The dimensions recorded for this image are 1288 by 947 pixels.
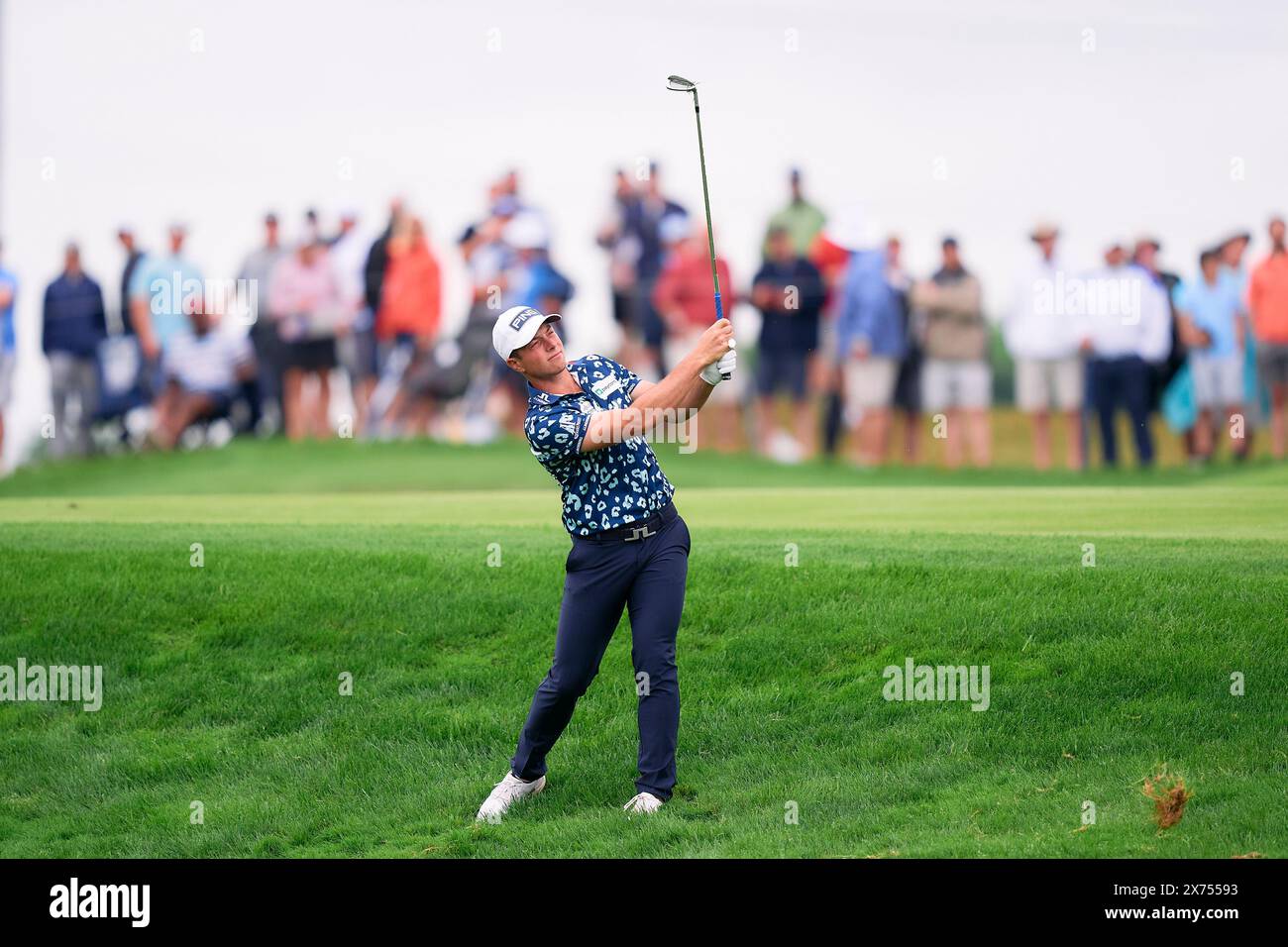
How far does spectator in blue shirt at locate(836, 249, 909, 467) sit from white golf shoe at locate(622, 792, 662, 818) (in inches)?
527

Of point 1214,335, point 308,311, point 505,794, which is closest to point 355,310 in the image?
point 308,311

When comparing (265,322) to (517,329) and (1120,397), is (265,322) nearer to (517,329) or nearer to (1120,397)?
(1120,397)

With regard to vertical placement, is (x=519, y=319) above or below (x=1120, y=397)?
above

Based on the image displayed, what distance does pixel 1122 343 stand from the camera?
19.9 metres

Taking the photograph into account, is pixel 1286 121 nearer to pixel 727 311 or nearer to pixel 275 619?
pixel 727 311

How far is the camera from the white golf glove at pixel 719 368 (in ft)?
22.9

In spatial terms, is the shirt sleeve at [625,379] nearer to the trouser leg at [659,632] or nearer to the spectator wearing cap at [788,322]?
the trouser leg at [659,632]

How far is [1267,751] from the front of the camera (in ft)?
26.1

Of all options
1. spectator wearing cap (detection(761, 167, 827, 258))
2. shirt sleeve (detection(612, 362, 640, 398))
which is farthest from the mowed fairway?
spectator wearing cap (detection(761, 167, 827, 258))

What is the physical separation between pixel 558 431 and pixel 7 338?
16.2 m

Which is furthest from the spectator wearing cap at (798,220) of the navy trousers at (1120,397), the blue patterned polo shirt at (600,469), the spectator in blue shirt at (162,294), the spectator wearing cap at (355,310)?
the blue patterned polo shirt at (600,469)

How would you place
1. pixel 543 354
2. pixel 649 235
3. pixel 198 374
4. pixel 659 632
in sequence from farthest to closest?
pixel 198 374
pixel 649 235
pixel 659 632
pixel 543 354

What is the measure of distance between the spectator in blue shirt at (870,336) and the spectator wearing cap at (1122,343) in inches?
90.4
